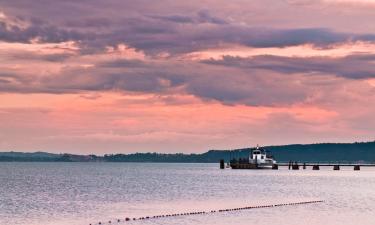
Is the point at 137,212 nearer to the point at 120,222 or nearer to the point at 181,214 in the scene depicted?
the point at 181,214

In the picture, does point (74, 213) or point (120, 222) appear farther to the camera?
point (74, 213)

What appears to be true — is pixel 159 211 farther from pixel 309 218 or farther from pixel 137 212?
pixel 309 218

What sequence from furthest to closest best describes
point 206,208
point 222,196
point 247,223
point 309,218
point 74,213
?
point 222,196
point 206,208
point 74,213
point 309,218
point 247,223

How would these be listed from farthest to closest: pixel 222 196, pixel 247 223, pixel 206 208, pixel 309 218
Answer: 1. pixel 222 196
2. pixel 206 208
3. pixel 309 218
4. pixel 247 223

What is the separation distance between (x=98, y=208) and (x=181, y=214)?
1547cm

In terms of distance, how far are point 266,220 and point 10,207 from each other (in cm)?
3465

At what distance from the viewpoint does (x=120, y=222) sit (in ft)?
232

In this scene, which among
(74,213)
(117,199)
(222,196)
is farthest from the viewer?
(222,196)

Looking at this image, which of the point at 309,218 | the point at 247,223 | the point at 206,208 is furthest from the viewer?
the point at 206,208

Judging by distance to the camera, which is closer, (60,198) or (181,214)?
(181,214)

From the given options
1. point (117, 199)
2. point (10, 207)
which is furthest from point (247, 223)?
point (117, 199)

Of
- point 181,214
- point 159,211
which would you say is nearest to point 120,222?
point 181,214

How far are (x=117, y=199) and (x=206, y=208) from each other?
22.1 meters

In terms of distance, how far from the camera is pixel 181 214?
79.0m
